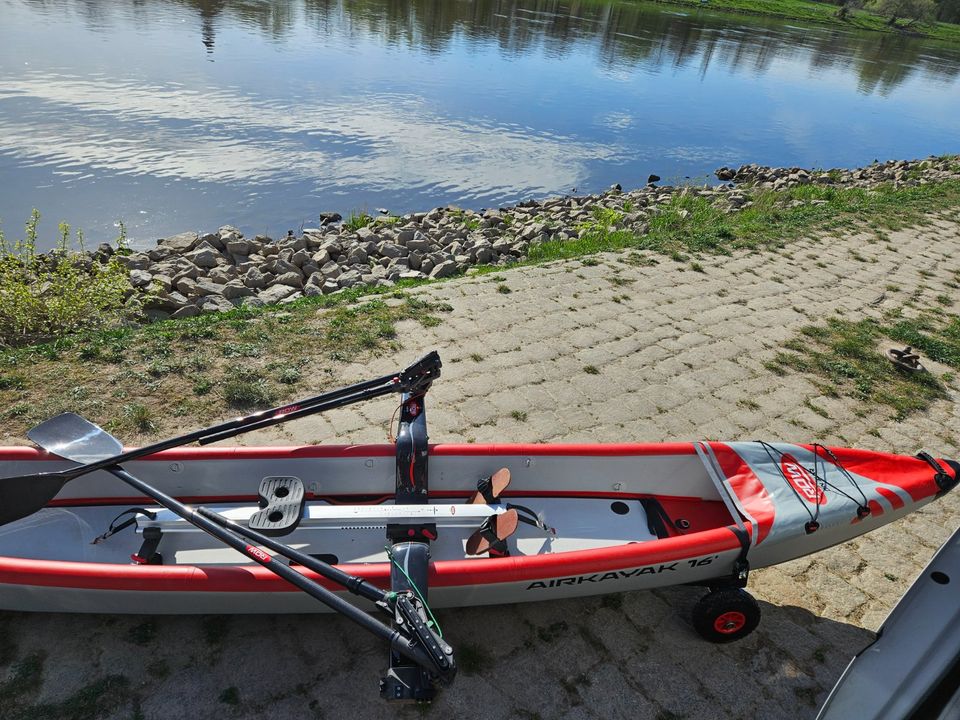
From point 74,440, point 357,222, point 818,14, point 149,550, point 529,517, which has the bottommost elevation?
point 357,222

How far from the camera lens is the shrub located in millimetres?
5672

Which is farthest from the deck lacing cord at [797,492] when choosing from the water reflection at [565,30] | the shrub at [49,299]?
the water reflection at [565,30]

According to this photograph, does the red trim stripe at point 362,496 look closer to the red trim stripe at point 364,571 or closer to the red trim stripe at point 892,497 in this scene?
the red trim stripe at point 364,571

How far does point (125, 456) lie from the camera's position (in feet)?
11.6

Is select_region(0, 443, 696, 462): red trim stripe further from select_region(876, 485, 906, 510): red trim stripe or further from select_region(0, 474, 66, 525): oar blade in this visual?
select_region(876, 485, 906, 510): red trim stripe

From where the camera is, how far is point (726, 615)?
345 centimetres

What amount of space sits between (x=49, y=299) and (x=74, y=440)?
293 cm

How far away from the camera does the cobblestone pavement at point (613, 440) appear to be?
3.19 m

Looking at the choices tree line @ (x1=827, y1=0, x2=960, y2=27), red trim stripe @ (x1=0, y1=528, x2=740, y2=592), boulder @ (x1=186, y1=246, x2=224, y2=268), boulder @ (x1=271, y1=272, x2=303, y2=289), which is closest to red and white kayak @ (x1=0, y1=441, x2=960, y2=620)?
red trim stripe @ (x1=0, y1=528, x2=740, y2=592)

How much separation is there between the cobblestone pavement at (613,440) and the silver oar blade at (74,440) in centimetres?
88

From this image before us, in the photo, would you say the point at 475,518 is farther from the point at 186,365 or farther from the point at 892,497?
the point at 186,365

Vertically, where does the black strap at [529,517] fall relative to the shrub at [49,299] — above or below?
above

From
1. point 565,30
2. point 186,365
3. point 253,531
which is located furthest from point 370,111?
point 565,30

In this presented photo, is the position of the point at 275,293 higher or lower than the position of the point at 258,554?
lower
